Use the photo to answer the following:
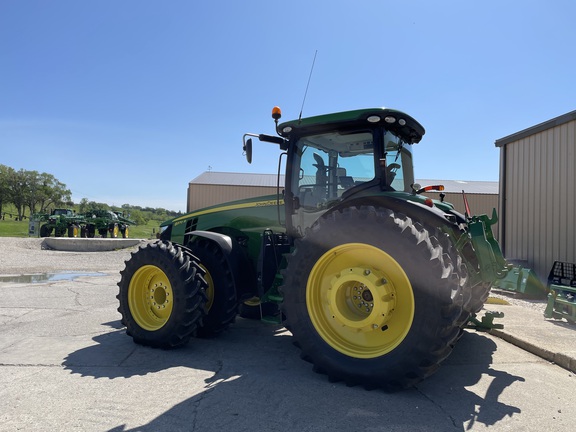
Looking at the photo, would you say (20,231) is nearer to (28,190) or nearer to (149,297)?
(28,190)

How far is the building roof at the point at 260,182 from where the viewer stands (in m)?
28.1

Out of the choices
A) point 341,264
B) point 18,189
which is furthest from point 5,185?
point 341,264

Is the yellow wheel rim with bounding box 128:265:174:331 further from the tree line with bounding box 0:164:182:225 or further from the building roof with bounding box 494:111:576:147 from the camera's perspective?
the tree line with bounding box 0:164:182:225

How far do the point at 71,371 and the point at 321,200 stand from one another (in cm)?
296

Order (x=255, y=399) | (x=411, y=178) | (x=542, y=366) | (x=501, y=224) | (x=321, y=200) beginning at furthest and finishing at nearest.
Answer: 1. (x=501, y=224)
2. (x=411, y=178)
3. (x=321, y=200)
4. (x=542, y=366)
5. (x=255, y=399)

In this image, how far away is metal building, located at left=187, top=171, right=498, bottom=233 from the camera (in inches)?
1051

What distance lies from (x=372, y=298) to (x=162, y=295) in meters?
2.47

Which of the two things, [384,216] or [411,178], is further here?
[411,178]

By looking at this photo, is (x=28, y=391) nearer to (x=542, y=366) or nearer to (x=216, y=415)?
(x=216, y=415)

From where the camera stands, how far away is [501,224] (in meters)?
10.9

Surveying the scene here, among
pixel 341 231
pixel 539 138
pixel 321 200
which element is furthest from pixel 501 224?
pixel 341 231

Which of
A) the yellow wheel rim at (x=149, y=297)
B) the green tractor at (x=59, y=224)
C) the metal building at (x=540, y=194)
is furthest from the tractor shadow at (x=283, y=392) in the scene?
the green tractor at (x=59, y=224)

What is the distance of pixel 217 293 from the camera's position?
4824 mm

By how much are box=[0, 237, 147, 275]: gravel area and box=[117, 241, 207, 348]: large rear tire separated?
9487 mm
